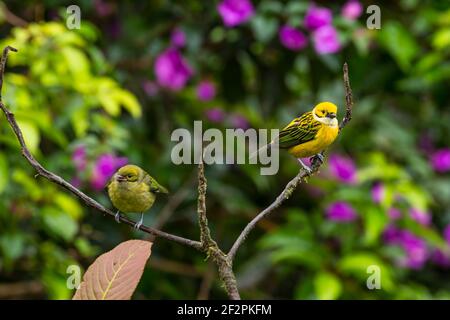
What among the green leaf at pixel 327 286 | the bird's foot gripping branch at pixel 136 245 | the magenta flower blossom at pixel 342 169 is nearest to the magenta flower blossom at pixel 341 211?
the magenta flower blossom at pixel 342 169

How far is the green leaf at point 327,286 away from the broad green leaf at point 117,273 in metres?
2.34

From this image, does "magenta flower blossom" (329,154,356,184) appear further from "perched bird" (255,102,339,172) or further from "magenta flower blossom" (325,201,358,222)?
"perched bird" (255,102,339,172)

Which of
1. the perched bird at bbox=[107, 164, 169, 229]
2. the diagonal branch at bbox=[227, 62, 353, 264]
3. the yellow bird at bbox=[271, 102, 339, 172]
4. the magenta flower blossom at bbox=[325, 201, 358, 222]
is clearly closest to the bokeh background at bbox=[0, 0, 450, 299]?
the magenta flower blossom at bbox=[325, 201, 358, 222]

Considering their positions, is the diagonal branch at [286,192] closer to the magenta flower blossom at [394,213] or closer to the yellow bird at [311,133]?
the yellow bird at [311,133]

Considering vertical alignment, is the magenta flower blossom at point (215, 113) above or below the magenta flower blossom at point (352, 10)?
below

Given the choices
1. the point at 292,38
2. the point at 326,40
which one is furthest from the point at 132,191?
the point at 292,38

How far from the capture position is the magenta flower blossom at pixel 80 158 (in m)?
3.32

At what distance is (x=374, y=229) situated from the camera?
11.8 feet

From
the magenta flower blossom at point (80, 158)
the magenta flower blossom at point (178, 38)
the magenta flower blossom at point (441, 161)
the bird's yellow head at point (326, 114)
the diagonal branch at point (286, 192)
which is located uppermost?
the magenta flower blossom at point (178, 38)

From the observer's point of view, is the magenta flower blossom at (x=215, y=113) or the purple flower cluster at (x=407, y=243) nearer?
the purple flower cluster at (x=407, y=243)

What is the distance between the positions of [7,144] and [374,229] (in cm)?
186
